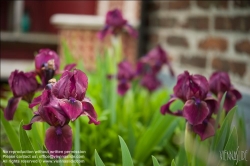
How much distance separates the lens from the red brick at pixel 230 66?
1825 mm

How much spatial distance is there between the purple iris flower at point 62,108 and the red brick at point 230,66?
121cm

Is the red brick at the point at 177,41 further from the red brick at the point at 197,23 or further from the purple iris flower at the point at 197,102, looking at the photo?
the purple iris flower at the point at 197,102

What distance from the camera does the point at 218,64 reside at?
2.08m

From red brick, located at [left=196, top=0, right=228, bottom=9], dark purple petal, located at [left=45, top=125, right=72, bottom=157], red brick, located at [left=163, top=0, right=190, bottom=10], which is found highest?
red brick, located at [left=196, top=0, right=228, bottom=9]

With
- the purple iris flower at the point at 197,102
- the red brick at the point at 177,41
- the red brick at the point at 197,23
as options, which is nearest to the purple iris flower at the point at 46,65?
the purple iris flower at the point at 197,102

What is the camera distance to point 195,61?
236 cm

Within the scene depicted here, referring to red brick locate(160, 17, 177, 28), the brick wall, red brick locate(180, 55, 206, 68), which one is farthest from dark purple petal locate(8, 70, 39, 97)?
red brick locate(160, 17, 177, 28)

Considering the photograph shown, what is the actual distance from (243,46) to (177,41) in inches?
32.3

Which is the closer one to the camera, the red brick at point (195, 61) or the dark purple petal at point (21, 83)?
the dark purple petal at point (21, 83)

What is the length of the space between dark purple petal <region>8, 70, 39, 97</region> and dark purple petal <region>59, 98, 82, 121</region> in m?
0.27

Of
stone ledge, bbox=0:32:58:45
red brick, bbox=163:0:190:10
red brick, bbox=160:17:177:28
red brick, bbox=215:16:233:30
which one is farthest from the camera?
stone ledge, bbox=0:32:58:45

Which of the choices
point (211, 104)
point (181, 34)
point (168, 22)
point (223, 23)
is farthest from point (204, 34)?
point (211, 104)

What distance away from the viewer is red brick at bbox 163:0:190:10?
248cm

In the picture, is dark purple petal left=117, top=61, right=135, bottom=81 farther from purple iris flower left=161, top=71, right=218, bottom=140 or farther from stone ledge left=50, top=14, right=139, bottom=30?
stone ledge left=50, top=14, right=139, bottom=30
